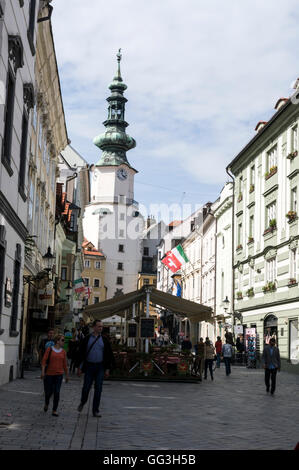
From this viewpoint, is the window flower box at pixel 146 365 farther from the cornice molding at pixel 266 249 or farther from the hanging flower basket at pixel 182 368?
the cornice molding at pixel 266 249

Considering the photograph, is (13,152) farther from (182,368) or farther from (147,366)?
(182,368)

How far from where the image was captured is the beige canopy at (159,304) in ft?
78.7

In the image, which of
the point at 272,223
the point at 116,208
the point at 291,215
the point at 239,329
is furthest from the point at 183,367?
the point at 116,208

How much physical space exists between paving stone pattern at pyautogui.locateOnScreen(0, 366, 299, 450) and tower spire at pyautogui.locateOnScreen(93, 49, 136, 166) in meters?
89.7

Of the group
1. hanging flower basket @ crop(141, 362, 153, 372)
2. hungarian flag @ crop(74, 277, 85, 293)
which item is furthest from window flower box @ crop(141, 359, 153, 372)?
hungarian flag @ crop(74, 277, 85, 293)

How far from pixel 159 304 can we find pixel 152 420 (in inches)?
503

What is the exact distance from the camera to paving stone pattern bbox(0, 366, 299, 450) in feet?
29.1

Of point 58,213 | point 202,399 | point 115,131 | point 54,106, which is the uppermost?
point 115,131

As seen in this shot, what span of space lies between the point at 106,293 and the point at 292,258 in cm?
7511

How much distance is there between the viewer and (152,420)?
11461 millimetres
